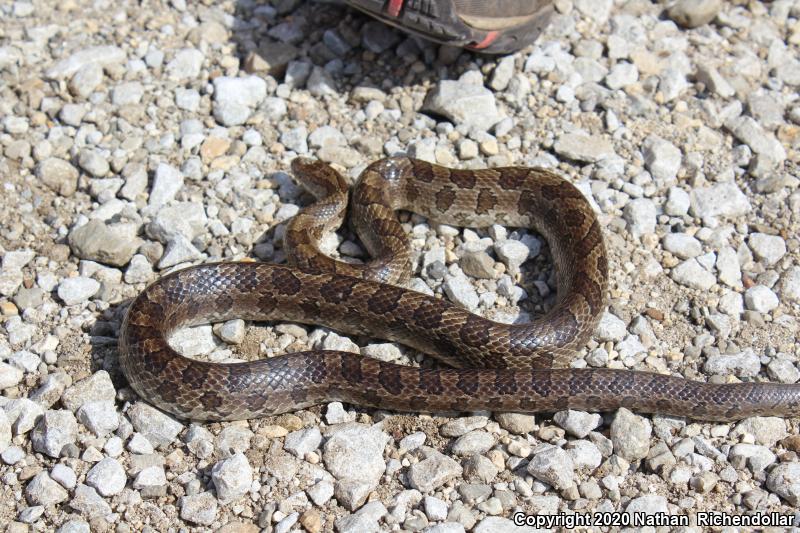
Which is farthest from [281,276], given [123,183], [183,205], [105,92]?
[105,92]

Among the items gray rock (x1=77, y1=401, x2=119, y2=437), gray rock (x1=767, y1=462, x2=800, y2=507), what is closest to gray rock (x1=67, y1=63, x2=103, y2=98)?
gray rock (x1=77, y1=401, x2=119, y2=437)

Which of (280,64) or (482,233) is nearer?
(482,233)

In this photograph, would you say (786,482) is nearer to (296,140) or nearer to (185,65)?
(296,140)

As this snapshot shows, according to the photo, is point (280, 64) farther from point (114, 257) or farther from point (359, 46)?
point (114, 257)

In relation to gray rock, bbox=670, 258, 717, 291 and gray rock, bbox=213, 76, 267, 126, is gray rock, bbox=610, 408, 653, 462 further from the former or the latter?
gray rock, bbox=213, 76, 267, 126

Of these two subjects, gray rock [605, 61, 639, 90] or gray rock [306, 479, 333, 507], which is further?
gray rock [605, 61, 639, 90]

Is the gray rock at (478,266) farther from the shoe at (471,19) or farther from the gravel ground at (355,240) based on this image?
the shoe at (471,19)
